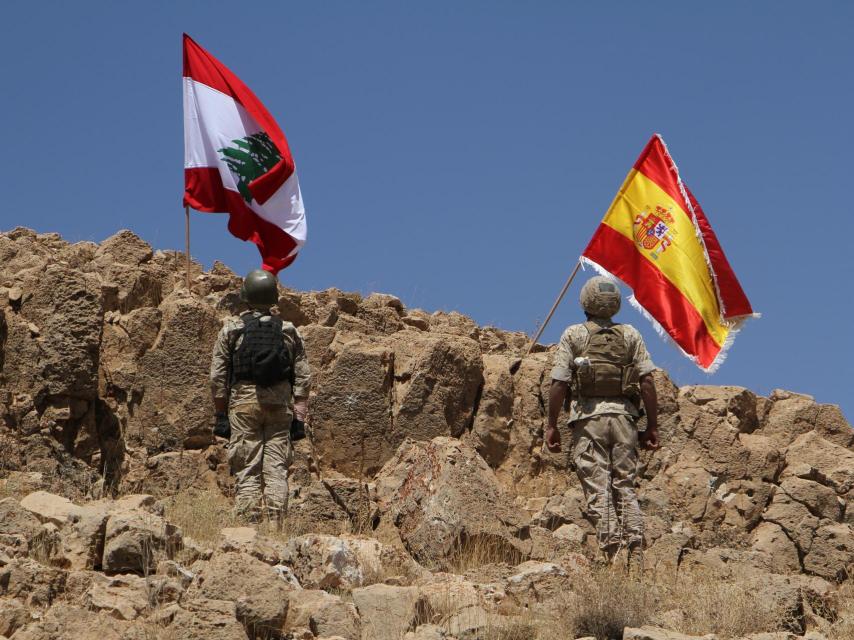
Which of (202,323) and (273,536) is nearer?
(273,536)

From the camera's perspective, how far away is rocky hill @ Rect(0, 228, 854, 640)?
7164 mm

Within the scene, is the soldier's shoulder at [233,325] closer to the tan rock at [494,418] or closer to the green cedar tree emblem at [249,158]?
the tan rock at [494,418]

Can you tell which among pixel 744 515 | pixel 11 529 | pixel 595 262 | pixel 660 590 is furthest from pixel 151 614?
pixel 595 262

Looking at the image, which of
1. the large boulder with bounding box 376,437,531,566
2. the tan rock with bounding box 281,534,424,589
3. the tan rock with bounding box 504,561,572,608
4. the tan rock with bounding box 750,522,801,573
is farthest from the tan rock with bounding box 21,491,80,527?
the tan rock with bounding box 750,522,801,573

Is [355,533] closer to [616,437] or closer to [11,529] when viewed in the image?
[616,437]

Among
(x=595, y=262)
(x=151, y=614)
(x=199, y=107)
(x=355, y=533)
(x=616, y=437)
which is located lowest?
(x=151, y=614)

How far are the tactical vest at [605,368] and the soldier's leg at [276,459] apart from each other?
2.12m

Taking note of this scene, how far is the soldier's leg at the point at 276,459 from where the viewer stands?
381 inches

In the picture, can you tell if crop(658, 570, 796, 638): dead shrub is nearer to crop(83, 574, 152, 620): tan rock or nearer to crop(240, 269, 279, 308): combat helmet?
crop(83, 574, 152, 620): tan rock

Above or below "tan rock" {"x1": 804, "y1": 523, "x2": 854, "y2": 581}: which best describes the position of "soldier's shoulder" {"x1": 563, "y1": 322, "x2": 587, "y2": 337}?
above

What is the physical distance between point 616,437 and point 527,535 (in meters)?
0.96

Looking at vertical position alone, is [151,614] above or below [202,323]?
below

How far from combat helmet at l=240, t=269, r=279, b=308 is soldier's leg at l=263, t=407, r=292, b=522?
0.81 m

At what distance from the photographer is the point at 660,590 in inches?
334
